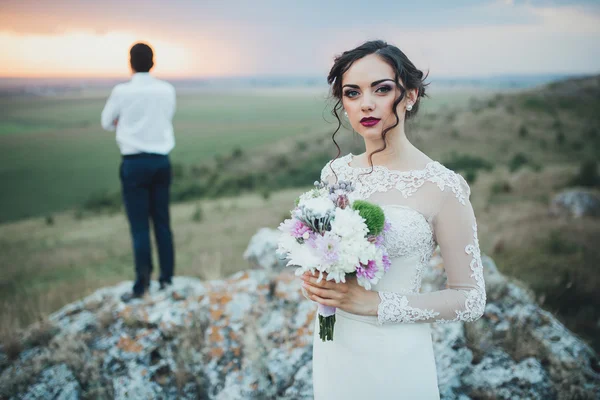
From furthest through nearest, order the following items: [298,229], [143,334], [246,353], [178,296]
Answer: [178,296]
[143,334]
[246,353]
[298,229]

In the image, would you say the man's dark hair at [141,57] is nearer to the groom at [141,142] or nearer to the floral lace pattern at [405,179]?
the groom at [141,142]

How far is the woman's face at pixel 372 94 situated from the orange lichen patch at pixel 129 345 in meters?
3.27

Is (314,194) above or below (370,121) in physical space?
below

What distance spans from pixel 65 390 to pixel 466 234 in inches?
149

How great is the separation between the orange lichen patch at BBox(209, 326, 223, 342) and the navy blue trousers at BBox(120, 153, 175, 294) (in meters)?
1.65

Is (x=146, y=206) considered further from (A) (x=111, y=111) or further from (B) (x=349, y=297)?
(B) (x=349, y=297)

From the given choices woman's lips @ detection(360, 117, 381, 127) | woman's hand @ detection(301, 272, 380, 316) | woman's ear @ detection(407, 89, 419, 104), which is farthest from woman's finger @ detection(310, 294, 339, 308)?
woman's ear @ detection(407, 89, 419, 104)

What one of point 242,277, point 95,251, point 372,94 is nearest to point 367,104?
point 372,94

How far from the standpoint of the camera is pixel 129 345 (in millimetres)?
3943

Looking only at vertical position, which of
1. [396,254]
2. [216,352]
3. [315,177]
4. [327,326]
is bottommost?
[315,177]

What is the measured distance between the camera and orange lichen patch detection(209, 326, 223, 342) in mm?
3871

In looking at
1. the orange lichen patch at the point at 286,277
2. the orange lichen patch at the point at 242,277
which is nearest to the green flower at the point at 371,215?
the orange lichen patch at the point at 286,277

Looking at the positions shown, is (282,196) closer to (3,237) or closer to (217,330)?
(3,237)

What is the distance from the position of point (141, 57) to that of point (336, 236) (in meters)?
4.47
